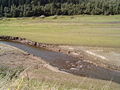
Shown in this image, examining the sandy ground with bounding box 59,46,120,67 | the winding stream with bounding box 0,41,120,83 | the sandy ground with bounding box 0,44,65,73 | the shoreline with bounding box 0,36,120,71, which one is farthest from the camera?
the sandy ground with bounding box 59,46,120,67

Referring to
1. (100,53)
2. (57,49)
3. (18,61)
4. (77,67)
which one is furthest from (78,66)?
(57,49)

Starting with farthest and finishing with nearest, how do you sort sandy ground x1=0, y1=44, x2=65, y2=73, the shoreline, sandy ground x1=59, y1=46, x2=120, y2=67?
sandy ground x1=59, y1=46, x2=120, y2=67 → the shoreline → sandy ground x1=0, y1=44, x2=65, y2=73

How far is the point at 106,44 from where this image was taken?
102ft

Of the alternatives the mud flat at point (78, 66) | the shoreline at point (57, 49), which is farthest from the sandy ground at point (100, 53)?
the mud flat at point (78, 66)

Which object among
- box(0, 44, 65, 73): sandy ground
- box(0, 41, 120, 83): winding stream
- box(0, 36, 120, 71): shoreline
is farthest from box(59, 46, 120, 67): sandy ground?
box(0, 44, 65, 73): sandy ground

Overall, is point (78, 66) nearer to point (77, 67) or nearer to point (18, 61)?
point (77, 67)

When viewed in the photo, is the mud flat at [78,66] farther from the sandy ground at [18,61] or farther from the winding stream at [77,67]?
the sandy ground at [18,61]

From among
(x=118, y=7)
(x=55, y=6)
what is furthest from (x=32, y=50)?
(x=55, y=6)

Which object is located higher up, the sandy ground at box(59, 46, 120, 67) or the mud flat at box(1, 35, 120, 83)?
the sandy ground at box(59, 46, 120, 67)

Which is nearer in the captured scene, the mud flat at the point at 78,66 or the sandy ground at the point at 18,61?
the mud flat at the point at 78,66

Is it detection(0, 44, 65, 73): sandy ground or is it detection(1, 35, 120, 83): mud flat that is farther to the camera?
detection(0, 44, 65, 73): sandy ground

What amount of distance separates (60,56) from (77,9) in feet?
277

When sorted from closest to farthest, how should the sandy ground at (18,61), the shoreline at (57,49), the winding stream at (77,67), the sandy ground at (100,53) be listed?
1. the winding stream at (77,67)
2. the sandy ground at (18,61)
3. the shoreline at (57,49)
4. the sandy ground at (100,53)

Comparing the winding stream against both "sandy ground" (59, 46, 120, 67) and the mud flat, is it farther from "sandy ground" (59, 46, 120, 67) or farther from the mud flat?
"sandy ground" (59, 46, 120, 67)
